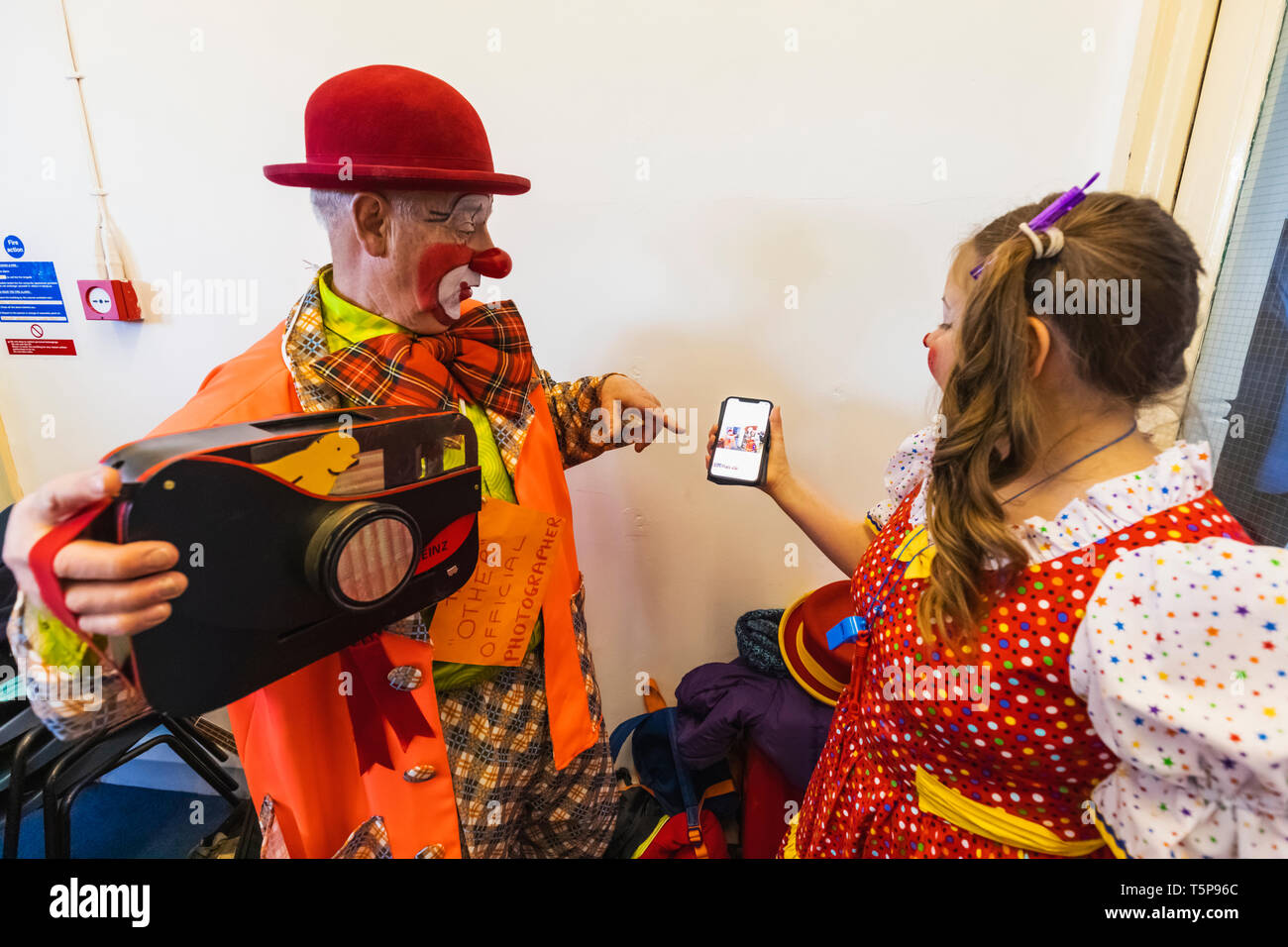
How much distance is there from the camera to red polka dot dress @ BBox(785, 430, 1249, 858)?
51 cm

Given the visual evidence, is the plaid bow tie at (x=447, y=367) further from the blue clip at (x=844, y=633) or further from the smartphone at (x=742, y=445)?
the blue clip at (x=844, y=633)

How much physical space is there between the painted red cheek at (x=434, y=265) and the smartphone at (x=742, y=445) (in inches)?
18.2

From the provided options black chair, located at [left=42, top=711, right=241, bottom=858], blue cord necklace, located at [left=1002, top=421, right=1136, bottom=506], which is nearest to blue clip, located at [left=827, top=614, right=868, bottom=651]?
blue cord necklace, located at [left=1002, top=421, right=1136, bottom=506]

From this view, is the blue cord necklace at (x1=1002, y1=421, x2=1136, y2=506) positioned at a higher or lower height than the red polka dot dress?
higher

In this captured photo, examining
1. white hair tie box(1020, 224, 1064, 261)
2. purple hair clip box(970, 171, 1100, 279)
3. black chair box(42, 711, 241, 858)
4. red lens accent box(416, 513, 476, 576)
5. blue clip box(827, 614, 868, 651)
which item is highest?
purple hair clip box(970, 171, 1100, 279)

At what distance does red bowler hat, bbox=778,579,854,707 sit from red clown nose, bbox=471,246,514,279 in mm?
821

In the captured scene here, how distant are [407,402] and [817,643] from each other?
2.78ft

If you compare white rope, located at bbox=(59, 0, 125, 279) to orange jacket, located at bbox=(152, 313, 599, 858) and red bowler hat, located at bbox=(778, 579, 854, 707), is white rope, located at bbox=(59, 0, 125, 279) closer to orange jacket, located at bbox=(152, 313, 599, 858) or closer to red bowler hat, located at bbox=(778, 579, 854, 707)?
orange jacket, located at bbox=(152, 313, 599, 858)

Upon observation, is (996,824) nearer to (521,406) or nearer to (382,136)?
(521,406)

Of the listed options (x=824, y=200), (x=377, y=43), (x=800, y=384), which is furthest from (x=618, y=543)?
(x=377, y=43)
